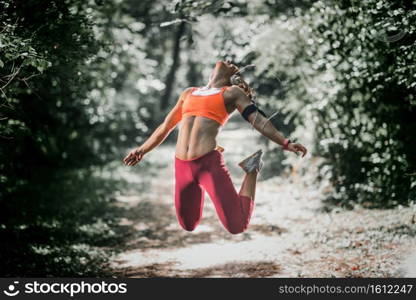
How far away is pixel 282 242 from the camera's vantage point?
7250 mm

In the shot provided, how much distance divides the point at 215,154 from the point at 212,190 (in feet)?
1.19

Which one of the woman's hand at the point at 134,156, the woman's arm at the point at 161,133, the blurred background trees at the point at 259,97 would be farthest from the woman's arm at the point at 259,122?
the blurred background trees at the point at 259,97

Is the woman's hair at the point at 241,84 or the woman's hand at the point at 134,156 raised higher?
the woman's hair at the point at 241,84

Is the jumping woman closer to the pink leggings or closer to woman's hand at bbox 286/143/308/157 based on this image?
the pink leggings

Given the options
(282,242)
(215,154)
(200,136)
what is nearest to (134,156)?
(200,136)

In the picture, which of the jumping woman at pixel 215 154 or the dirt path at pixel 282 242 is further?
the dirt path at pixel 282 242

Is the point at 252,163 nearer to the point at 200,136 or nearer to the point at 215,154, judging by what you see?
the point at 215,154

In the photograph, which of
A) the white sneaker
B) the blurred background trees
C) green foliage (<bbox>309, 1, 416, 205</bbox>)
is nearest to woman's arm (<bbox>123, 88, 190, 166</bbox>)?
the white sneaker

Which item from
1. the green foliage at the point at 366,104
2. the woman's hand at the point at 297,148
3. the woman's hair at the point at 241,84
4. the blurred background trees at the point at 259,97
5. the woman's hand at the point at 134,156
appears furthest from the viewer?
the green foliage at the point at 366,104

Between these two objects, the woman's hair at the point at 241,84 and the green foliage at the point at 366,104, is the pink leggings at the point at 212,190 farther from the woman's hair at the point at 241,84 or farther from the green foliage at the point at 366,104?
the green foliage at the point at 366,104

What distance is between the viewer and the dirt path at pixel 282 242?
19.3ft

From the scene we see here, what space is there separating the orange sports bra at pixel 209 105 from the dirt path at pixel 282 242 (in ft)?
7.66

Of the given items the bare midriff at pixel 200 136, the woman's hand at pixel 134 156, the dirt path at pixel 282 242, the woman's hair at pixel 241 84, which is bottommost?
the dirt path at pixel 282 242

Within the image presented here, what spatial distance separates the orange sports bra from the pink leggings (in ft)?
1.19
